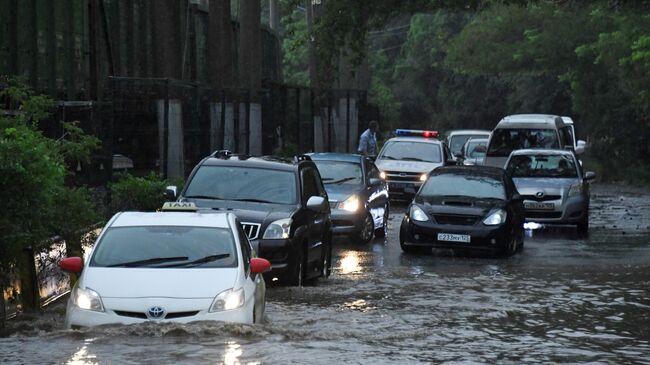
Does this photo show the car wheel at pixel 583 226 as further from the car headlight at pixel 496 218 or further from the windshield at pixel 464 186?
the car headlight at pixel 496 218

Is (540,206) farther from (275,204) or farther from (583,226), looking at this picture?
(275,204)

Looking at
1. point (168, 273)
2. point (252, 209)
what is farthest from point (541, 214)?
point (168, 273)

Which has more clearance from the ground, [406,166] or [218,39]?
[218,39]

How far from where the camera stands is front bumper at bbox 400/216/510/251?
23000 millimetres

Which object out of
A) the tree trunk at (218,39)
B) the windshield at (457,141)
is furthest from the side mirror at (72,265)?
the windshield at (457,141)

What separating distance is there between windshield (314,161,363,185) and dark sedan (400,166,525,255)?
2312 mm

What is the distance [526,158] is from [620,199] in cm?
1214

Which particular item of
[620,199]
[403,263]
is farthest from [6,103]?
[620,199]

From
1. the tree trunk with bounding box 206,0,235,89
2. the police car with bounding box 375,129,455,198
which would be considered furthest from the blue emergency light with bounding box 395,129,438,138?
the tree trunk with bounding box 206,0,235,89

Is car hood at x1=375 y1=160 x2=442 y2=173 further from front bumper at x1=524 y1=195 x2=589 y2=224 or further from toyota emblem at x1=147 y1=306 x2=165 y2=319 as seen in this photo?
toyota emblem at x1=147 y1=306 x2=165 y2=319

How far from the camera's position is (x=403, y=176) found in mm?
36844

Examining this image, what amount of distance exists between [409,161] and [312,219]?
1908cm

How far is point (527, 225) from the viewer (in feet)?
98.4

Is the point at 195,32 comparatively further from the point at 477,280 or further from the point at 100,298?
the point at 100,298
